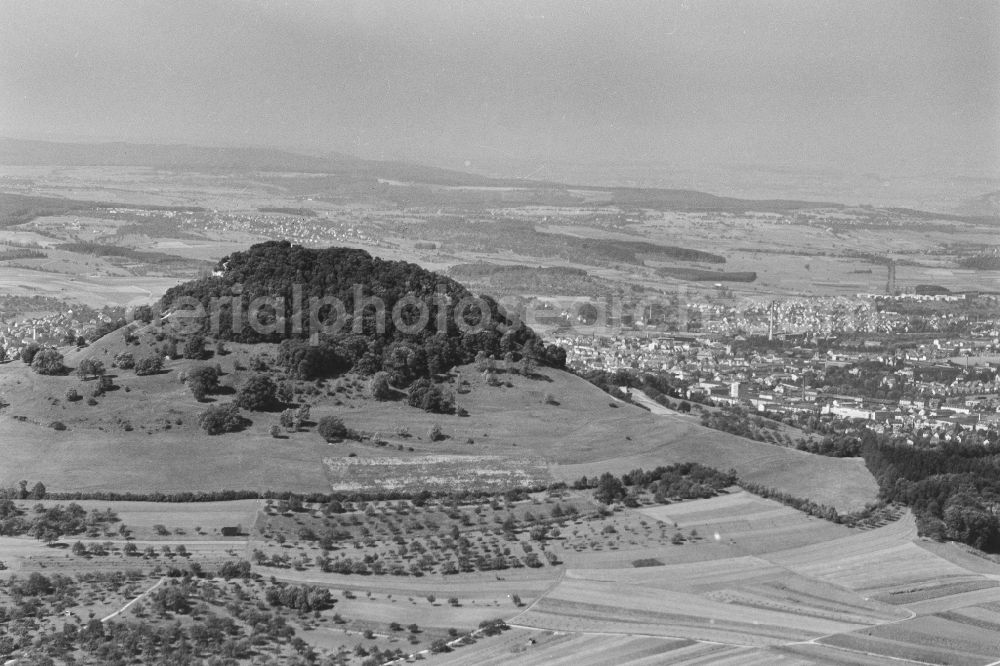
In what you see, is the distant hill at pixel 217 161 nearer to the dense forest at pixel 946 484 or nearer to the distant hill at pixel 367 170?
the distant hill at pixel 367 170

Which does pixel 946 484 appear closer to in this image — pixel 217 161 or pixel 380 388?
pixel 380 388

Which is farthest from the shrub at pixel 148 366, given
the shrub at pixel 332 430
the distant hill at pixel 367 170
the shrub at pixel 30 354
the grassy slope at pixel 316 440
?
the distant hill at pixel 367 170

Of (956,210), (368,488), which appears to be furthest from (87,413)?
(956,210)

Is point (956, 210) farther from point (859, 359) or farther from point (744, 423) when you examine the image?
point (744, 423)

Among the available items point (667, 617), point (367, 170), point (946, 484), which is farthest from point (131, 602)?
point (367, 170)

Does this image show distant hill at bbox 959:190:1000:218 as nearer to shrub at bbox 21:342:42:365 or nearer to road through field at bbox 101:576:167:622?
shrub at bbox 21:342:42:365


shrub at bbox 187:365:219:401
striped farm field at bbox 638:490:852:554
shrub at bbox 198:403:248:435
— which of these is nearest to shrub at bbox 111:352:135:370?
shrub at bbox 187:365:219:401
